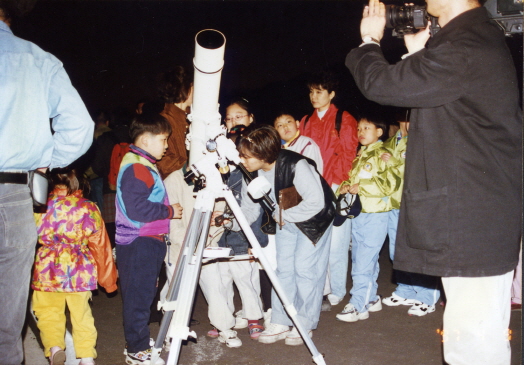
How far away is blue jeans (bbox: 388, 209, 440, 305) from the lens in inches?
161

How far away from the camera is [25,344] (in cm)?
369

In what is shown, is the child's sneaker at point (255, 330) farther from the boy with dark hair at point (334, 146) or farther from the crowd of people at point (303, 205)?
the boy with dark hair at point (334, 146)

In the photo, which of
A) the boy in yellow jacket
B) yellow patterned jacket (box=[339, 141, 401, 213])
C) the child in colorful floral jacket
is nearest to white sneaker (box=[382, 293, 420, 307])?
the boy in yellow jacket

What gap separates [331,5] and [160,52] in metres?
3.47

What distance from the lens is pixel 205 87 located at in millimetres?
2707

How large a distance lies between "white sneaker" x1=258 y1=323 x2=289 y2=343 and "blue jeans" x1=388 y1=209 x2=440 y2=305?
3.92 feet

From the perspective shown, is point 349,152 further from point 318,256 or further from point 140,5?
point 140,5

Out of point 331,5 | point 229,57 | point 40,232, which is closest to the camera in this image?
point 40,232

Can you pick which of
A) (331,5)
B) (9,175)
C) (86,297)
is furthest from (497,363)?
(331,5)

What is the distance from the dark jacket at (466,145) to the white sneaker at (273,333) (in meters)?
1.80

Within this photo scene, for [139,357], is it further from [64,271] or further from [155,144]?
[155,144]

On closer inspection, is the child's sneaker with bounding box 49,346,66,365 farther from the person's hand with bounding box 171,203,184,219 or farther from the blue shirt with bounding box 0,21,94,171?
the blue shirt with bounding box 0,21,94,171

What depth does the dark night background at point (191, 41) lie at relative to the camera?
8.48 meters

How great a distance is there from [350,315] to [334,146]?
1.57 meters
